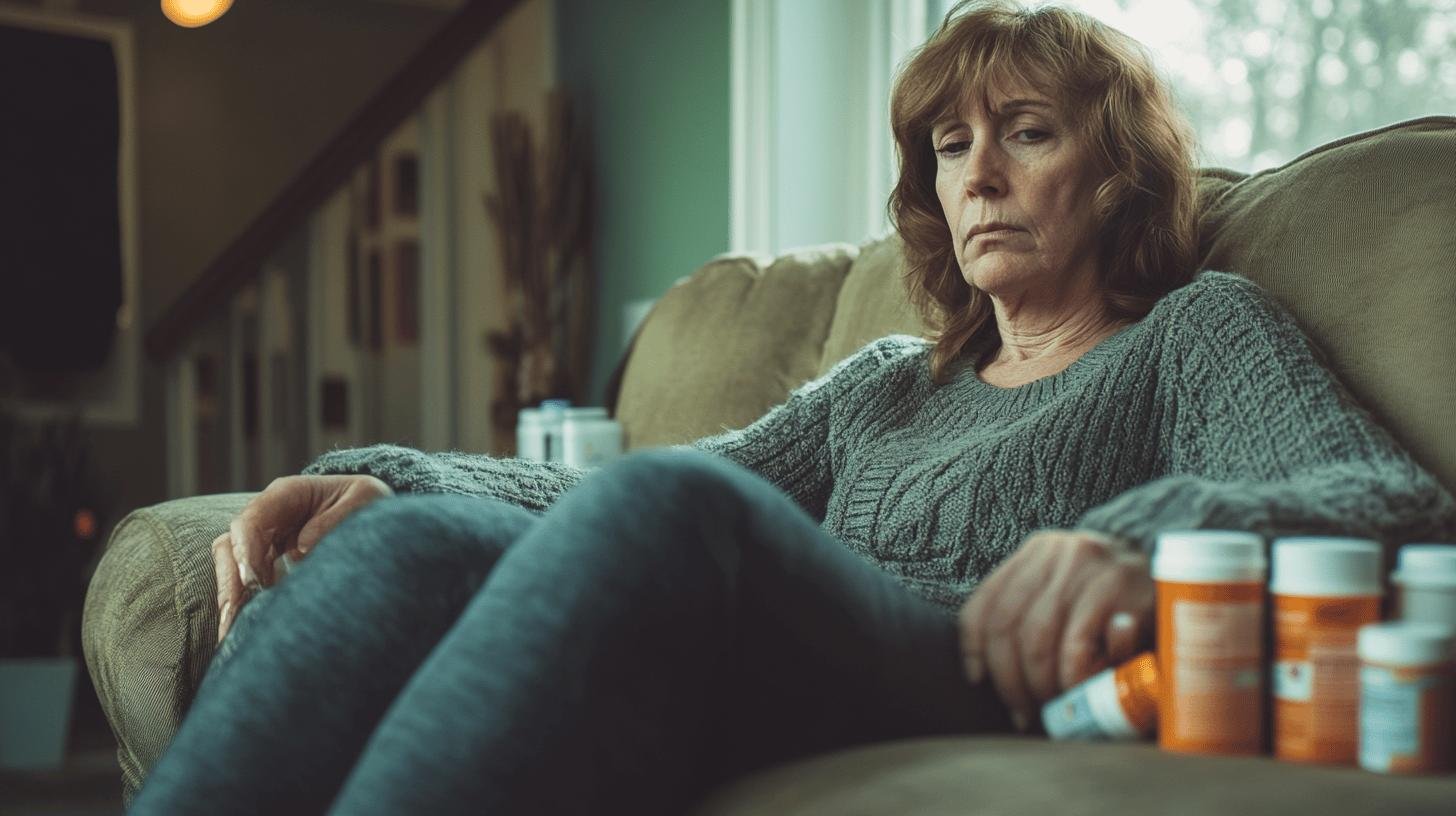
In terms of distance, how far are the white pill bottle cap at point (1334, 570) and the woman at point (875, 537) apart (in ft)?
0.30

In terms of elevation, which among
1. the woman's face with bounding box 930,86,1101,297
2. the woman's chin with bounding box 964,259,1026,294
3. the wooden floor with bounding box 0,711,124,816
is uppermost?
the woman's face with bounding box 930,86,1101,297

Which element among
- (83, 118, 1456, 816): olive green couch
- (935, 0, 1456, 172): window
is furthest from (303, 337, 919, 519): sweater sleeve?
(935, 0, 1456, 172): window

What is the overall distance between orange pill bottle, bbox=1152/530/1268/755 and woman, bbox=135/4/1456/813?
0.07 meters

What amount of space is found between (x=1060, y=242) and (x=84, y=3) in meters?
3.60

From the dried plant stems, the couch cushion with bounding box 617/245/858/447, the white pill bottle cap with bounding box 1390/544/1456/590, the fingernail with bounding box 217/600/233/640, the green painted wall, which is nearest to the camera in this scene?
the white pill bottle cap with bounding box 1390/544/1456/590

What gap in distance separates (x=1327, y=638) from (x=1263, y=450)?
0.97 feet

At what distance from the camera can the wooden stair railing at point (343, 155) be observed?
10.3 ft

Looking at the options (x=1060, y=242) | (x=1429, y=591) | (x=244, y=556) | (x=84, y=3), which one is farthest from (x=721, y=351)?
(x=84, y=3)

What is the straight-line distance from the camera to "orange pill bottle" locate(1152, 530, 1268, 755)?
0.67 metres

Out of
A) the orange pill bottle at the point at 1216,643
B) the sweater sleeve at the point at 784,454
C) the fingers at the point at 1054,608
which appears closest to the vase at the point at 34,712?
the sweater sleeve at the point at 784,454

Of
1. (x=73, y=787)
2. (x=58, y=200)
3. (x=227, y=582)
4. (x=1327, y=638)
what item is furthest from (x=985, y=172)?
(x=58, y=200)

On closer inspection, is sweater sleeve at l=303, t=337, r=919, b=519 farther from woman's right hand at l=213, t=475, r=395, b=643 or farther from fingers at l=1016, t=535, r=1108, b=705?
fingers at l=1016, t=535, r=1108, b=705

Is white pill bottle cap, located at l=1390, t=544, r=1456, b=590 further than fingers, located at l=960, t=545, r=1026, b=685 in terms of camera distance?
No

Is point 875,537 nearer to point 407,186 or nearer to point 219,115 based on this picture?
point 407,186
